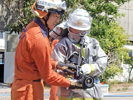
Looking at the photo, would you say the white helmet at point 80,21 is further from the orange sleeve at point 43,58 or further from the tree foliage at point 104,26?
the tree foliage at point 104,26

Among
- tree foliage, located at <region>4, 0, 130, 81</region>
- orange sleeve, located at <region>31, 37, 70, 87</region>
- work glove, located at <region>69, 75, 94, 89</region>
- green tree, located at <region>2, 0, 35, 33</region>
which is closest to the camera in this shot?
orange sleeve, located at <region>31, 37, 70, 87</region>

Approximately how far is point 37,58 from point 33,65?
5.9 inches

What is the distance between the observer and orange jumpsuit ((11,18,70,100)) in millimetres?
2531

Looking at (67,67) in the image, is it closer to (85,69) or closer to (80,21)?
(85,69)

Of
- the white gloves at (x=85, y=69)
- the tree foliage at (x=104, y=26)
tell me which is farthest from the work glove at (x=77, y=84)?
the tree foliage at (x=104, y=26)

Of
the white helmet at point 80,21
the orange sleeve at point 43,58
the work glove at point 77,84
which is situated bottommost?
the work glove at point 77,84

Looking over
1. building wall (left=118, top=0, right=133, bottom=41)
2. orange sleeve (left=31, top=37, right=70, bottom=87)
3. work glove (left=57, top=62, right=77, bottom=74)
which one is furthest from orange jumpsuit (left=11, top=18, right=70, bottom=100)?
building wall (left=118, top=0, right=133, bottom=41)

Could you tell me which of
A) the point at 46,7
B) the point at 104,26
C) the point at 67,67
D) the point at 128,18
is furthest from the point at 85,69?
the point at 128,18

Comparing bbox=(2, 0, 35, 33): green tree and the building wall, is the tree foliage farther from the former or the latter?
the building wall

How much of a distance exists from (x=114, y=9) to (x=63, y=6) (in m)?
7.68

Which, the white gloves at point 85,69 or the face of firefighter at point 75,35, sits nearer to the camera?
the white gloves at point 85,69

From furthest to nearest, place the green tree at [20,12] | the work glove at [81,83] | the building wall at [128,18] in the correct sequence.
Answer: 1. the building wall at [128,18]
2. the green tree at [20,12]
3. the work glove at [81,83]

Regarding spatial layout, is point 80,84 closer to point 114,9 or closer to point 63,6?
point 63,6

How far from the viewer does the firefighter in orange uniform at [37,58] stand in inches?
99.9
